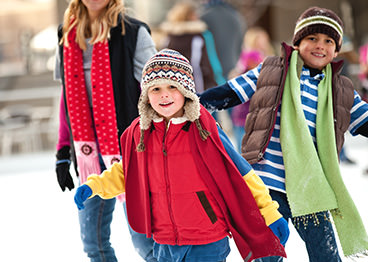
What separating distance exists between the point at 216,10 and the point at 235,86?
311 cm

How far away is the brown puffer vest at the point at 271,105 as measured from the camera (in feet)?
6.77

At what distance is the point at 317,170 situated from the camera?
202 centimetres

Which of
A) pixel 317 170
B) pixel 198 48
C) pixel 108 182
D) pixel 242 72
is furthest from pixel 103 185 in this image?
pixel 242 72

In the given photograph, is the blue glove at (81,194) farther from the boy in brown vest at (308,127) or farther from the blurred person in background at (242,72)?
the blurred person in background at (242,72)

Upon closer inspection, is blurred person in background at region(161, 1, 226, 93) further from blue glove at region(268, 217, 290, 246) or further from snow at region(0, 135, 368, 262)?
blue glove at region(268, 217, 290, 246)

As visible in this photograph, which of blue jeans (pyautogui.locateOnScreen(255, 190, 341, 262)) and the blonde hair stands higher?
the blonde hair

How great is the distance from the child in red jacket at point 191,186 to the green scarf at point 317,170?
309 mm

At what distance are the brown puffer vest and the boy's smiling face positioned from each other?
1.8 inches

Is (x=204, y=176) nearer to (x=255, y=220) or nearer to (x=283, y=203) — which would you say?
(x=255, y=220)

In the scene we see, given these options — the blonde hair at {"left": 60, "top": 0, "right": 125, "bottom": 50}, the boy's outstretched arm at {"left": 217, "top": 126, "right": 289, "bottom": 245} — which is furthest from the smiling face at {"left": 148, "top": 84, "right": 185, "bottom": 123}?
the blonde hair at {"left": 60, "top": 0, "right": 125, "bottom": 50}

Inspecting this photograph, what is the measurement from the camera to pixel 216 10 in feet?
16.9

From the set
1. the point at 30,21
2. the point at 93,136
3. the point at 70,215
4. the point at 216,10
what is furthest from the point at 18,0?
the point at 93,136

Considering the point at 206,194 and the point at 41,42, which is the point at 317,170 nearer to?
the point at 206,194

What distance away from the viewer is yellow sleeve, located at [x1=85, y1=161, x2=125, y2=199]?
1.79 m
